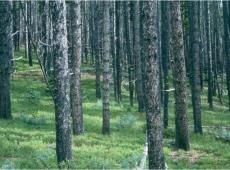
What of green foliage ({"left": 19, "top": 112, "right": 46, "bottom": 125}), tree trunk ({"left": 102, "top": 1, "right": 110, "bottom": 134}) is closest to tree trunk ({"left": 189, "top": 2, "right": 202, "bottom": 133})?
tree trunk ({"left": 102, "top": 1, "right": 110, "bottom": 134})

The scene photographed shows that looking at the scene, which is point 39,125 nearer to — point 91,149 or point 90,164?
point 91,149

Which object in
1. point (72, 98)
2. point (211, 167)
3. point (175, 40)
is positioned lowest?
point (211, 167)

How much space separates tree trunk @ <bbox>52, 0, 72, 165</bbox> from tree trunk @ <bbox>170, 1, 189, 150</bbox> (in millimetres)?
5221

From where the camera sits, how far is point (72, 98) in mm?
16891

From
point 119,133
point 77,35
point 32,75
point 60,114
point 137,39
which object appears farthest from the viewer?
point 32,75

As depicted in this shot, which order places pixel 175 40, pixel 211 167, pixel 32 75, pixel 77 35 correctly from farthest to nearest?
pixel 32 75 < pixel 77 35 < pixel 175 40 < pixel 211 167

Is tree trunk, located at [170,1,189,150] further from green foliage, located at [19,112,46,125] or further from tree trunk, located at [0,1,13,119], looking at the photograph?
tree trunk, located at [0,1,13,119]

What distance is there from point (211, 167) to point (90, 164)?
4.02 meters

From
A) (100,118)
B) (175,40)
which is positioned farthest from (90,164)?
(100,118)

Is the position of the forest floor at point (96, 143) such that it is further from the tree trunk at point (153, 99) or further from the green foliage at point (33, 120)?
the tree trunk at point (153, 99)

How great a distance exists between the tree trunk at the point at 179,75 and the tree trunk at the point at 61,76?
522cm

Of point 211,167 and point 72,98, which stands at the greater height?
point 72,98

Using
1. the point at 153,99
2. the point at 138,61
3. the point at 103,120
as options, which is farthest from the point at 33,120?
the point at 153,99

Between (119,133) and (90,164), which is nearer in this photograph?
(90,164)
